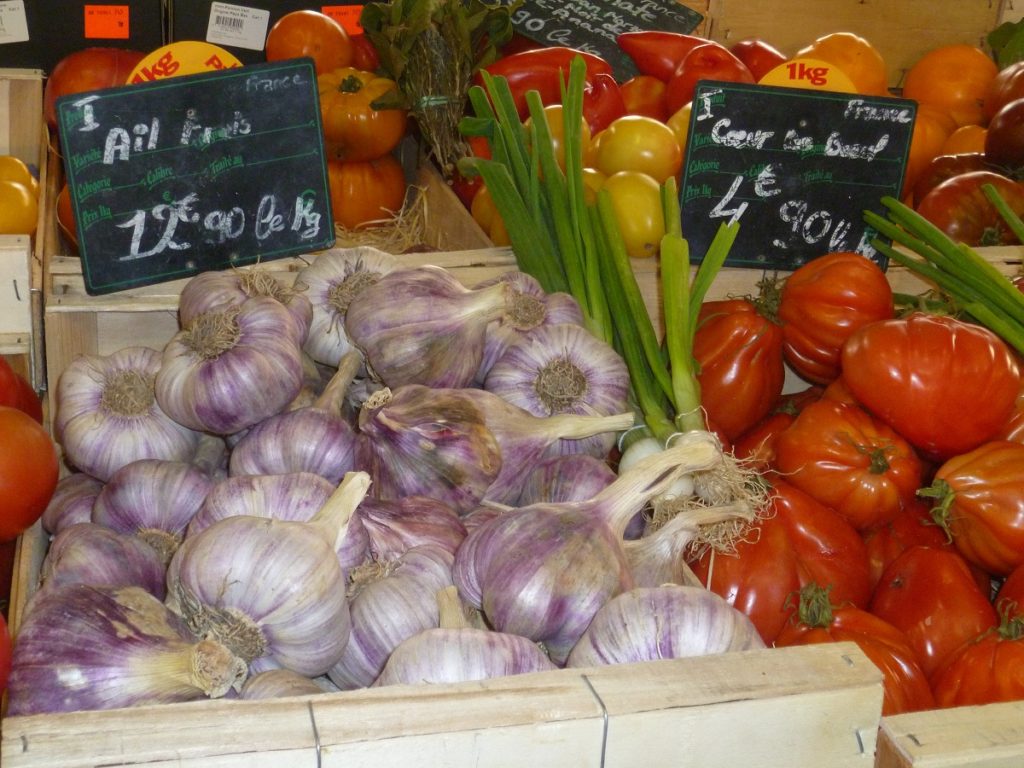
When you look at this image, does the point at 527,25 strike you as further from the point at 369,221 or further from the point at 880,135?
the point at 880,135

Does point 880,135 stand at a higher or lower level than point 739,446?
higher

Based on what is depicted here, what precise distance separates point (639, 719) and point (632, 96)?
231 cm

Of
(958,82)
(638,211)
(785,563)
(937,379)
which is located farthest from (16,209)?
(958,82)

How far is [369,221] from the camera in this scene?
272cm

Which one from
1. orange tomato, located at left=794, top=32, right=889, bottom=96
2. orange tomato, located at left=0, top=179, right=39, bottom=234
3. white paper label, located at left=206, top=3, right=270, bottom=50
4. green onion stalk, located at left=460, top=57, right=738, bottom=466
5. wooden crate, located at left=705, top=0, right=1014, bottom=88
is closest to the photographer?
green onion stalk, located at left=460, top=57, right=738, bottom=466

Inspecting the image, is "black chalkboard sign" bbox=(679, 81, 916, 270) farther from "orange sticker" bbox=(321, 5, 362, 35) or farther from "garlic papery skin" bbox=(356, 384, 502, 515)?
"orange sticker" bbox=(321, 5, 362, 35)

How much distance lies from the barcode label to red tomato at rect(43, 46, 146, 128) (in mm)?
355

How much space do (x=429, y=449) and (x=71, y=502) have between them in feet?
1.84

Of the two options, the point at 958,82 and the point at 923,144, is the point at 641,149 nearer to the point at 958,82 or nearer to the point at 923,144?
the point at 923,144

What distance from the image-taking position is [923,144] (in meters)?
2.85

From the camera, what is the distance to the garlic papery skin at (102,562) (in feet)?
4.03

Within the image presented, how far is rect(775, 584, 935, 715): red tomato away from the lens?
1438mm

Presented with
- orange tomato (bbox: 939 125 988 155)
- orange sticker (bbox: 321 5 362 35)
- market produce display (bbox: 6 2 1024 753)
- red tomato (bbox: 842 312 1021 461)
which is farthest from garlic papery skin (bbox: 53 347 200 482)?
orange tomato (bbox: 939 125 988 155)

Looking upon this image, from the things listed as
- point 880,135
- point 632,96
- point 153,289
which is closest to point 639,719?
point 153,289
